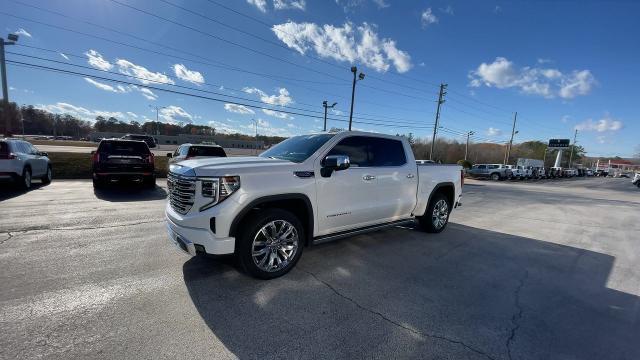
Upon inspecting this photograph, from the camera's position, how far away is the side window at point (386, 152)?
4785mm

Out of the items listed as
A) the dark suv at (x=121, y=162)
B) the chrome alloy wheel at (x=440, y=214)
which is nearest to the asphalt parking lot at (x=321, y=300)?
the chrome alloy wheel at (x=440, y=214)

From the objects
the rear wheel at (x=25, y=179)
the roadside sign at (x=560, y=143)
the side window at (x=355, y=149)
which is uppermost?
the roadside sign at (x=560, y=143)

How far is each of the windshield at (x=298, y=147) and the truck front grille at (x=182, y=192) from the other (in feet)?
4.43

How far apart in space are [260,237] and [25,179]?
10.2m

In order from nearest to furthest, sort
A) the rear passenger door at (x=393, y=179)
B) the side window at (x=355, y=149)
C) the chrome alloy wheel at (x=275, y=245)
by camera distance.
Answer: the chrome alloy wheel at (x=275, y=245) → the side window at (x=355, y=149) → the rear passenger door at (x=393, y=179)

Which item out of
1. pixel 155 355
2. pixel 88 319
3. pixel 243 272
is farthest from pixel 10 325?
pixel 243 272

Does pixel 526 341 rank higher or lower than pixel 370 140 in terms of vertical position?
lower

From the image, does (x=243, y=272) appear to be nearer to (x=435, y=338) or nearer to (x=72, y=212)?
(x=435, y=338)

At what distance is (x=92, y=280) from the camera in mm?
3436

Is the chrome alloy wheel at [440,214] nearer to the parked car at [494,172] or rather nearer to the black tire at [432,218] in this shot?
the black tire at [432,218]

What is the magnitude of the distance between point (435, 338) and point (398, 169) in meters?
2.88

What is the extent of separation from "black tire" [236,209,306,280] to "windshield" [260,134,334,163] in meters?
0.82

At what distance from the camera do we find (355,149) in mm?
4523

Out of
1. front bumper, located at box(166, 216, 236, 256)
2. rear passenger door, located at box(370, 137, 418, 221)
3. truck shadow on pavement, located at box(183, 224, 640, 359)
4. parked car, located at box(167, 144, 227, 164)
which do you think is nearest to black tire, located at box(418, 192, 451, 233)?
rear passenger door, located at box(370, 137, 418, 221)
